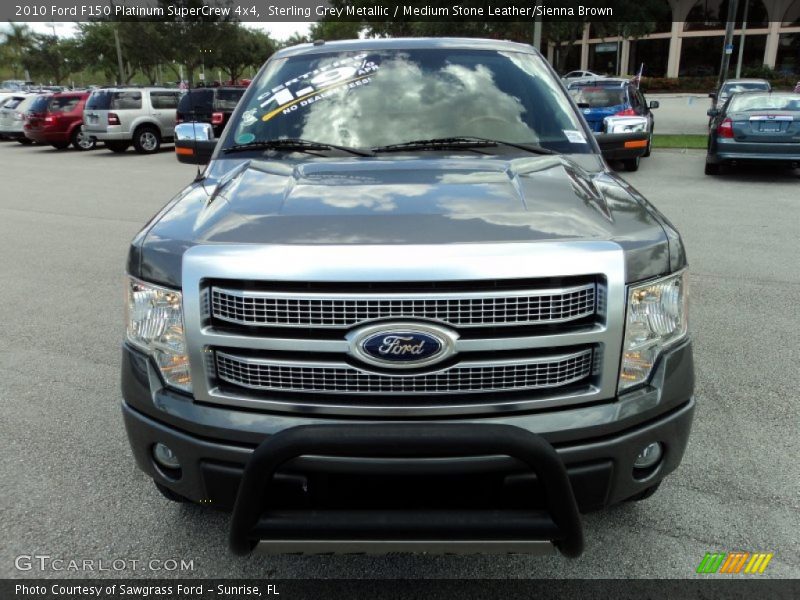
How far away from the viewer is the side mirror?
12.1 ft

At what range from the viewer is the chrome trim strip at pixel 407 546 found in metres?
1.93

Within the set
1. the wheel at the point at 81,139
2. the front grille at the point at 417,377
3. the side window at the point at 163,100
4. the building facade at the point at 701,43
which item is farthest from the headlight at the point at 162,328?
the building facade at the point at 701,43

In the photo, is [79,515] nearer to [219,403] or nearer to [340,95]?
[219,403]

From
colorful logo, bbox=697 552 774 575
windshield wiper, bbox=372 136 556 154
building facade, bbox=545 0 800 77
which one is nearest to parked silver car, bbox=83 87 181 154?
windshield wiper, bbox=372 136 556 154

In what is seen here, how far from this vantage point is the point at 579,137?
10.7 feet

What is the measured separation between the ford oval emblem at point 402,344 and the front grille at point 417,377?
0.16 feet

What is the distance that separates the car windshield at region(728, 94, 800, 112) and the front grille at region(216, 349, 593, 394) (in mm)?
11617

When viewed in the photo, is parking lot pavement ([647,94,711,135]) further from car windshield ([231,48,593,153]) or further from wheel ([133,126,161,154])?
car windshield ([231,48,593,153])

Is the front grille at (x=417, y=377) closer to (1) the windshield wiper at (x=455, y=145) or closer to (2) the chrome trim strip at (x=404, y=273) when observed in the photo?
(2) the chrome trim strip at (x=404, y=273)

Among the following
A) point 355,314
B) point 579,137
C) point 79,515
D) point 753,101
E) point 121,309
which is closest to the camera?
point 355,314

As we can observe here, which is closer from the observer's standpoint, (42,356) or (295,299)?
(295,299)

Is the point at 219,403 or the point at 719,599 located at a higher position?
the point at 219,403

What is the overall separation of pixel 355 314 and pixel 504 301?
1.40 feet

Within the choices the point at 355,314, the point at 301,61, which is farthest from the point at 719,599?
the point at 301,61
